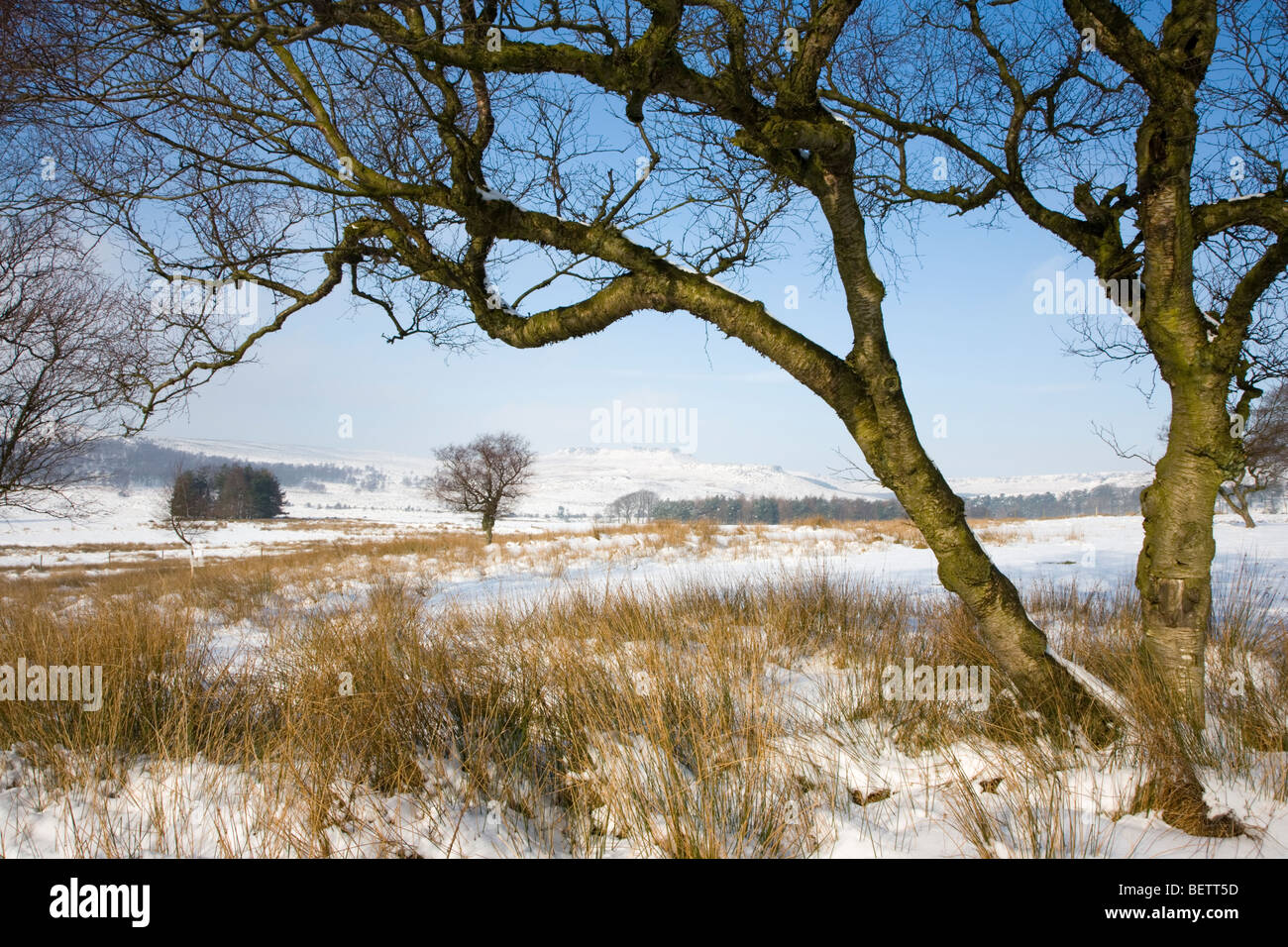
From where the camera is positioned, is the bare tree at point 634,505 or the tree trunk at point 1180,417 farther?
the bare tree at point 634,505

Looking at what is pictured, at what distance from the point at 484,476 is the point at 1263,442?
2546 cm

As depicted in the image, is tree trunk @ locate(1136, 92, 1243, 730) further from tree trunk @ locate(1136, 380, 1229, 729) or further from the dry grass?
the dry grass

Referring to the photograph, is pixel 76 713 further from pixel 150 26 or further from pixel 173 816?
pixel 150 26

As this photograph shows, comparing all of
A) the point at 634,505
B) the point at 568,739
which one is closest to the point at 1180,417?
the point at 568,739

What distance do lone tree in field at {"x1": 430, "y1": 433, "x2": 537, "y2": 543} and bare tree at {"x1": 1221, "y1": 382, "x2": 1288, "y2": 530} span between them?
78.0ft

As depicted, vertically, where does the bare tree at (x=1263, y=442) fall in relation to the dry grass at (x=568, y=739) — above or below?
above

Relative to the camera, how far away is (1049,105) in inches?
154

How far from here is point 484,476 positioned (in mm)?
27203

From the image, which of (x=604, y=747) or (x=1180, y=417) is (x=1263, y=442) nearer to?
(x=1180, y=417)

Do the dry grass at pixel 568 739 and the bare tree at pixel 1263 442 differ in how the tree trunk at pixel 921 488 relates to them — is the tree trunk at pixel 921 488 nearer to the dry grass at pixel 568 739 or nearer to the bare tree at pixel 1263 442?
the dry grass at pixel 568 739

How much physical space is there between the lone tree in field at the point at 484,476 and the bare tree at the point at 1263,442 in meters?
23.8

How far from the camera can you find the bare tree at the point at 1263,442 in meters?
5.38

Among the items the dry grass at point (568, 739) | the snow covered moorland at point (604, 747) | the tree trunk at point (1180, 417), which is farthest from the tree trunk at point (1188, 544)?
the snow covered moorland at point (604, 747)
